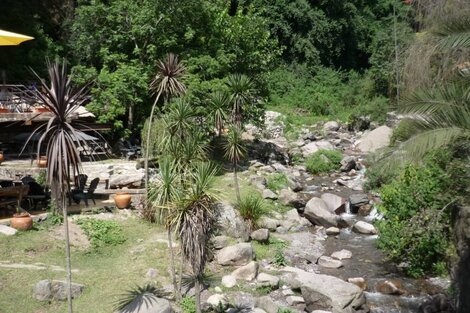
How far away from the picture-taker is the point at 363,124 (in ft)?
116

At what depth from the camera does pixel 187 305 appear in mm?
11211

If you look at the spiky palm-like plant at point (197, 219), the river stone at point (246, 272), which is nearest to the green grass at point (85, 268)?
the river stone at point (246, 272)

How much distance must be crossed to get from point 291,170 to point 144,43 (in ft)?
31.5

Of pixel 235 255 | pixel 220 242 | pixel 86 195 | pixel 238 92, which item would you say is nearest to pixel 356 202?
pixel 238 92

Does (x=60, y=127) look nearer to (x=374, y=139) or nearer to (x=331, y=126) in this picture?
(x=374, y=139)

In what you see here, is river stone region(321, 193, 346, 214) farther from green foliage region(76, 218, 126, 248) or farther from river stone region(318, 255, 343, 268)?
green foliage region(76, 218, 126, 248)

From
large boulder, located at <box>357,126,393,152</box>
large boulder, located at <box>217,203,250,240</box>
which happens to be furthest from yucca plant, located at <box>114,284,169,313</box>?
large boulder, located at <box>357,126,393,152</box>

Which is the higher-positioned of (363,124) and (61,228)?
(363,124)

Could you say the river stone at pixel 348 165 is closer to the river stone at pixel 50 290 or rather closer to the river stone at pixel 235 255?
the river stone at pixel 235 255

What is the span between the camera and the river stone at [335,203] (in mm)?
19969

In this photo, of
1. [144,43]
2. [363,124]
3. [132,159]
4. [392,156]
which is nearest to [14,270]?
[392,156]

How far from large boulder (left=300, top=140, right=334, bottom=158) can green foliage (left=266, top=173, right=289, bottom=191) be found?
21.2ft

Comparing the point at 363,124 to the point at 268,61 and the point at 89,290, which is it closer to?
the point at 268,61

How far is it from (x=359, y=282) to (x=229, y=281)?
364cm
